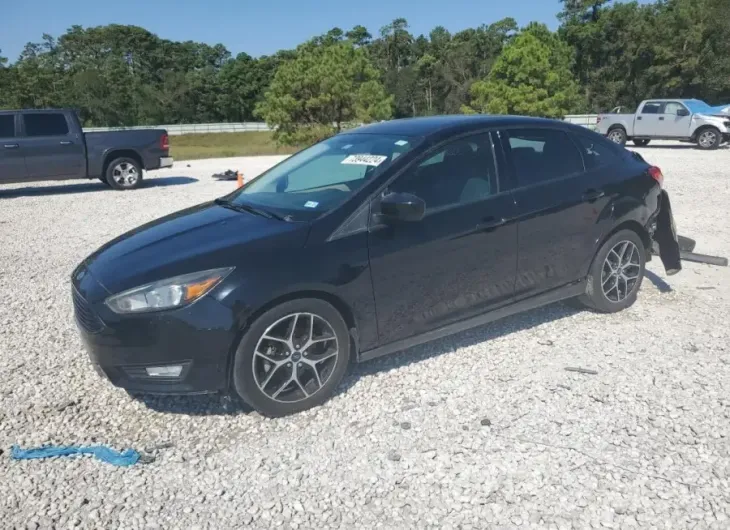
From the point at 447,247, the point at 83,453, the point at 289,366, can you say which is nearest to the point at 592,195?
the point at 447,247

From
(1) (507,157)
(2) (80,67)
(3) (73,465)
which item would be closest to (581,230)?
(1) (507,157)

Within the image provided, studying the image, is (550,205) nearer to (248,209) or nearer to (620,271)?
(620,271)

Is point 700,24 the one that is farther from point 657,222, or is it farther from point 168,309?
point 168,309

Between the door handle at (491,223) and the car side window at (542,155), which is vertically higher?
the car side window at (542,155)

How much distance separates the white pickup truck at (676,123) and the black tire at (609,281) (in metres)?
18.3

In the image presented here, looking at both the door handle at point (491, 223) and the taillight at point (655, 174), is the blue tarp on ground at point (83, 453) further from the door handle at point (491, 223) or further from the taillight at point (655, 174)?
the taillight at point (655, 174)

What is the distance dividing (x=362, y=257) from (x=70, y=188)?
13.7 m

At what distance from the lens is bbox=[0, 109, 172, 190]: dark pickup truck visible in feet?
42.7

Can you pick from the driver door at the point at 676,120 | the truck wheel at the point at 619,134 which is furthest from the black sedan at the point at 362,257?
the truck wheel at the point at 619,134

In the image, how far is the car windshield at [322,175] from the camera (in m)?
3.94

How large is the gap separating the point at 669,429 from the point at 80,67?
95.1 metres

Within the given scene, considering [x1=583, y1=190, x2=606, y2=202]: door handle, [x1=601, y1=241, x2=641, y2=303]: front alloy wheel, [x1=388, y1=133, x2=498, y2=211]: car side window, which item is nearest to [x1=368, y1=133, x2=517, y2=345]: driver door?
[x1=388, y1=133, x2=498, y2=211]: car side window

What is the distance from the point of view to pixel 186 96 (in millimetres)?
78125

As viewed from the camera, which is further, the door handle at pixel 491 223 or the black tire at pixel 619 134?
the black tire at pixel 619 134
